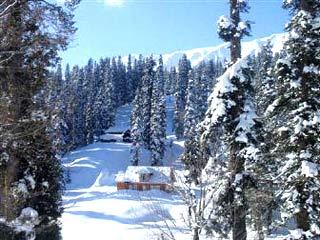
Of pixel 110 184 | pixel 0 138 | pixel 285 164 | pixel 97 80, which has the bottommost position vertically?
pixel 110 184

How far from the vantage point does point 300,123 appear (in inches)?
682

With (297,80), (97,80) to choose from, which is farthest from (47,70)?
(97,80)

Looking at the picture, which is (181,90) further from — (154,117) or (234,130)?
(234,130)

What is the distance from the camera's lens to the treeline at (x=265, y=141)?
16938 millimetres

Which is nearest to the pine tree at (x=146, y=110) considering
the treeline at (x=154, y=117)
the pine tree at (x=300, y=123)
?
the treeline at (x=154, y=117)

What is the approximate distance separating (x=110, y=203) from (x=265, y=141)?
142 ft

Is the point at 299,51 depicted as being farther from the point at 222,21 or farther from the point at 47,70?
the point at 47,70

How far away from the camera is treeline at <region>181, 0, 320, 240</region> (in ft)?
55.6

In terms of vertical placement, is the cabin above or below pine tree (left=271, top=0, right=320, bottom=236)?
below

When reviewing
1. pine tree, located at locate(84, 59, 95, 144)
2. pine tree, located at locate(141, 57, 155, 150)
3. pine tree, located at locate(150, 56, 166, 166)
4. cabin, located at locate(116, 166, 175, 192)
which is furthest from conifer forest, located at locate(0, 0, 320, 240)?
pine tree, located at locate(84, 59, 95, 144)

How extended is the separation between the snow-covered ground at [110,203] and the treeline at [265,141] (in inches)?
58.5

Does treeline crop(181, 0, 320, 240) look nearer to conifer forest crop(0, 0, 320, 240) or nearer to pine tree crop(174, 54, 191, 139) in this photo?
conifer forest crop(0, 0, 320, 240)

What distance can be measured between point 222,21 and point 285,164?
7.07 m

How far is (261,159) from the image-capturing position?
2002 cm
